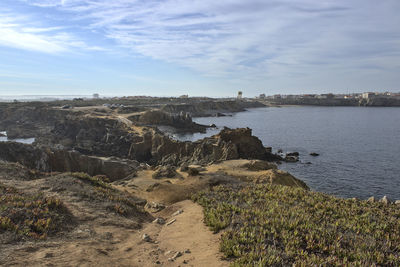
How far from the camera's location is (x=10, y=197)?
11.9 metres

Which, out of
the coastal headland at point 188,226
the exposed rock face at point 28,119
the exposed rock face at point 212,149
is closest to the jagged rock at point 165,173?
the coastal headland at point 188,226

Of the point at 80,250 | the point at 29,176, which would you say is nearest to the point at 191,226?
the point at 80,250

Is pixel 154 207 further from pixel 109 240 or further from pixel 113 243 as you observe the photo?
pixel 113 243

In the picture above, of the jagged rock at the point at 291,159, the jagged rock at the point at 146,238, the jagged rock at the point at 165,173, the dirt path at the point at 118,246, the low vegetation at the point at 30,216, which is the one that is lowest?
the jagged rock at the point at 291,159

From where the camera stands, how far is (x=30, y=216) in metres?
10.3

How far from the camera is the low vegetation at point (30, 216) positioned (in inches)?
367

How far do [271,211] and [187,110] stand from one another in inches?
5070

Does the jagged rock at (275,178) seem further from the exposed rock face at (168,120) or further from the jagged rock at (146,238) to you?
the exposed rock face at (168,120)

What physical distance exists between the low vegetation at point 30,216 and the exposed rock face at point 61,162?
1799 cm

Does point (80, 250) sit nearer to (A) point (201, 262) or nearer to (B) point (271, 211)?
(A) point (201, 262)

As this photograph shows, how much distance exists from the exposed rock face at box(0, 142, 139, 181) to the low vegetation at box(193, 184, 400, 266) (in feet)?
62.3

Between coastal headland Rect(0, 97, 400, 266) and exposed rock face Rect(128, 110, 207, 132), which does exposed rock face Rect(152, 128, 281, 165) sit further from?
exposed rock face Rect(128, 110, 207, 132)

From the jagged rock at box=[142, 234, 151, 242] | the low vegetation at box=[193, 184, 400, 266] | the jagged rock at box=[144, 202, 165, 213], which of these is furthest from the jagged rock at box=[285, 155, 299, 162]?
the jagged rock at box=[142, 234, 151, 242]

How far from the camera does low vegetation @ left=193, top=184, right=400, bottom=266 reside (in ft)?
26.5
